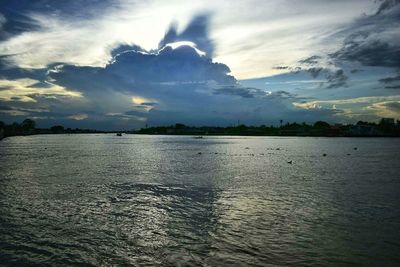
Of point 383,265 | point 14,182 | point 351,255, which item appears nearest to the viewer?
point 383,265

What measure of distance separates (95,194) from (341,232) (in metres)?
20.1

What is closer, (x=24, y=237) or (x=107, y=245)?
(x=107, y=245)

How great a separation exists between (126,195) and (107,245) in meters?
13.4

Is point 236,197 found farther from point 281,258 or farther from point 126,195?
point 281,258

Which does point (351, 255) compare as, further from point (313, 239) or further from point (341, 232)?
point (341, 232)

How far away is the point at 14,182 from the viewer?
37531mm

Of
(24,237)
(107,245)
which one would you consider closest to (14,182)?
(24,237)

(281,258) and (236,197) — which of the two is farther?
(236,197)

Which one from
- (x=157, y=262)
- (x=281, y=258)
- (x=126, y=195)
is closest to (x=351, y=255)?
(x=281, y=258)

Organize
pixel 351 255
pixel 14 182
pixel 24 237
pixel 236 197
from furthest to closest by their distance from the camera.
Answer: pixel 14 182 → pixel 236 197 → pixel 24 237 → pixel 351 255

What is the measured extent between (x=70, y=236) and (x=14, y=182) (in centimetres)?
2447

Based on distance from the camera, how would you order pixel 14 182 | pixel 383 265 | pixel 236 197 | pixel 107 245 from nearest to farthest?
pixel 383 265
pixel 107 245
pixel 236 197
pixel 14 182

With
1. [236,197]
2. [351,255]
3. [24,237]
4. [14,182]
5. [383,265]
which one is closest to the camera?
[383,265]

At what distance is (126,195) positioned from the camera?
96.1ft
